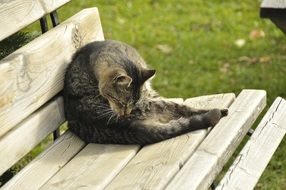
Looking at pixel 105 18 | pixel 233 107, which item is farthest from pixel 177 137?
pixel 105 18

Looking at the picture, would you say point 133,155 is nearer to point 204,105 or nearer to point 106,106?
point 106,106

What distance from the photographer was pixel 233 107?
11.5 ft

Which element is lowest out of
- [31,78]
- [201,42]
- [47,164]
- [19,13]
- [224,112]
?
[201,42]

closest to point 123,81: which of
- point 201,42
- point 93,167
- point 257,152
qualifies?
point 93,167

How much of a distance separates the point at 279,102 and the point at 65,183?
142cm

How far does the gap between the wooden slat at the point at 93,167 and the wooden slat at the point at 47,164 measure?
0.13 ft

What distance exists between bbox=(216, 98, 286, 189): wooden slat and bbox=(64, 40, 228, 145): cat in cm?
22

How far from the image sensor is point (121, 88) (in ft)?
11.8

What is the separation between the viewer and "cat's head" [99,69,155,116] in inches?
139

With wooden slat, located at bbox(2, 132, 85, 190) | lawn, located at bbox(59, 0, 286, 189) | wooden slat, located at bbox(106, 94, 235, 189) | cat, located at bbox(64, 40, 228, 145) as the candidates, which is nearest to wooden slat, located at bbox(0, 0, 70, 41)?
cat, located at bbox(64, 40, 228, 145)

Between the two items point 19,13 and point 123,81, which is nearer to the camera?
point 19,13

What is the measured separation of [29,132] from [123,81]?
64 centimetres

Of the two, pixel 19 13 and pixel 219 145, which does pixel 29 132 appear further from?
pixel 219 145

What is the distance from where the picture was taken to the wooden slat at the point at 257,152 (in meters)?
3.04
